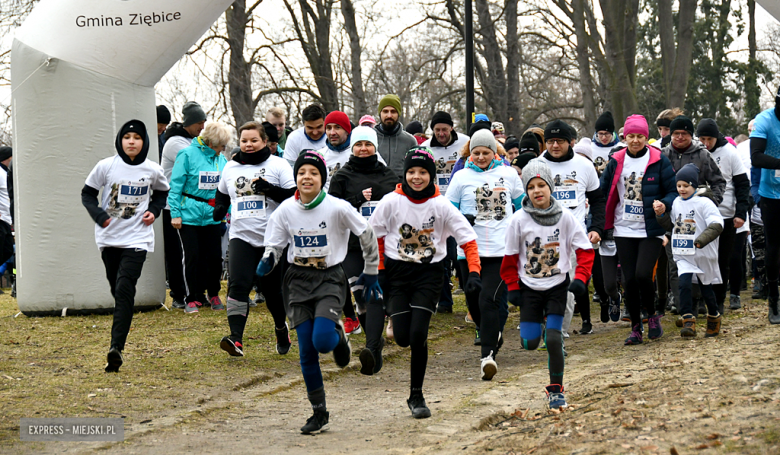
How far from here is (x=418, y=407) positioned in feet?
21.1

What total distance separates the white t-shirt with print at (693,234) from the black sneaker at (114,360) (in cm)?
554

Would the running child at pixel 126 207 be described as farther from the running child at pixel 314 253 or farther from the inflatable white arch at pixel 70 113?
the inflatable white arch at pixel 70 113

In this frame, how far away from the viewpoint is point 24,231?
10828 millimetres

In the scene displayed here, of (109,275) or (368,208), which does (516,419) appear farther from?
(109,275)

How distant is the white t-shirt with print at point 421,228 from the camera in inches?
270

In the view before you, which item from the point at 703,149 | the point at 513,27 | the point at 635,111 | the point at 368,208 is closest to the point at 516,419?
the point at 368,208

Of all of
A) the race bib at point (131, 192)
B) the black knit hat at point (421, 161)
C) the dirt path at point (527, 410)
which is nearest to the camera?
the dirt path at point (527, 410)

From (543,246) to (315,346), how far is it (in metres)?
1.89

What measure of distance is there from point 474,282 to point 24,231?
6.49 metres

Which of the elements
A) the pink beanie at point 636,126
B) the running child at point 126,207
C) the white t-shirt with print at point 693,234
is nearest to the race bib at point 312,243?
the running child at point 126,207

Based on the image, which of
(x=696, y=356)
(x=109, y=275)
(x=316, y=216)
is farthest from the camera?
(x=109, y=275)

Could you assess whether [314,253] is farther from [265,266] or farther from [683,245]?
[683,245]

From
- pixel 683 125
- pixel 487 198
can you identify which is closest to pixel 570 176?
pixel 487 198

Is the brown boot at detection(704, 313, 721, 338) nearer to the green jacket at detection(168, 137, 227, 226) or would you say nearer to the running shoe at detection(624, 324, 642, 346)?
the running shoe at detection(624, 324, 642, 346)
